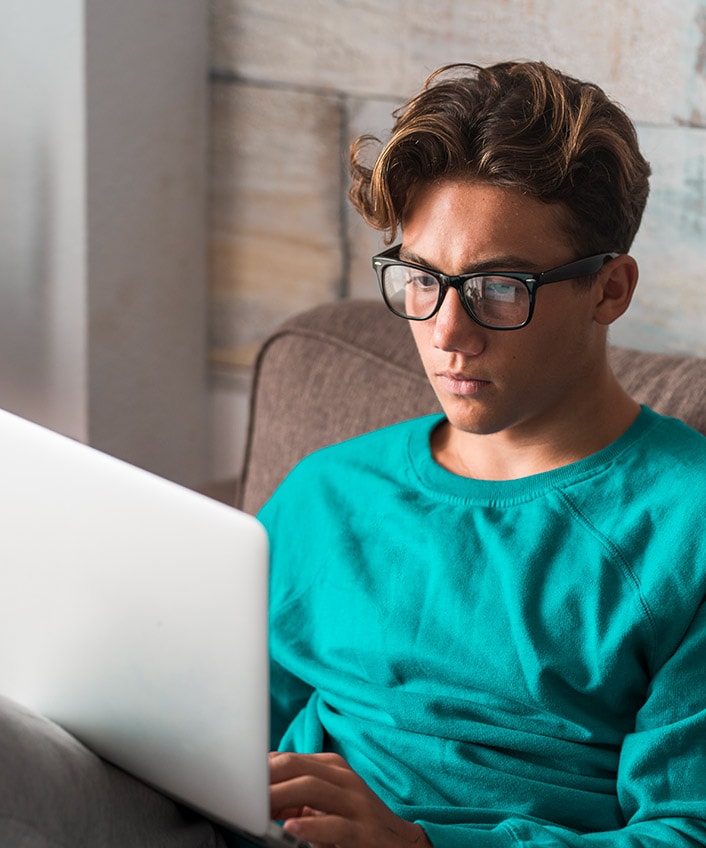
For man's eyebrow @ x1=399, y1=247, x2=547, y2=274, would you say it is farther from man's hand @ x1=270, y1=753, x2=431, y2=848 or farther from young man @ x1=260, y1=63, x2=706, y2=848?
man's hand @ x1=270, y1=753, x2=431, y2=848

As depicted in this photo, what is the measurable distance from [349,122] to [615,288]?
102 cm

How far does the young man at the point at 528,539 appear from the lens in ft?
3.67

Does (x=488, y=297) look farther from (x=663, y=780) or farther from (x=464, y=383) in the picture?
(x=663, y=780)

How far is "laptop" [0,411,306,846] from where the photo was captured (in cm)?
84

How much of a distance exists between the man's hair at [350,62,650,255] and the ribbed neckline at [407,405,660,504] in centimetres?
19

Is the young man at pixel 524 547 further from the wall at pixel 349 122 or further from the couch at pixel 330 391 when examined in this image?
the wall at pixel 349 122

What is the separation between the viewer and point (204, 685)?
0.88 m

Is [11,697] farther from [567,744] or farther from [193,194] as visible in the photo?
[193,194]

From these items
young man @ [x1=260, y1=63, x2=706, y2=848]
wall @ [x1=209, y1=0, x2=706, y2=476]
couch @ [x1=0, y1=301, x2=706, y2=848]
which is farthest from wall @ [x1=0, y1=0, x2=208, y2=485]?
young man @ [x1=260, y1=63, x2=706, y2=848]

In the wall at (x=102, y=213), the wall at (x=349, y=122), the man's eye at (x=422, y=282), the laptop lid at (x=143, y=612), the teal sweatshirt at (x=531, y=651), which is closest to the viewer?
the laptop lid at (x=143, y=612)

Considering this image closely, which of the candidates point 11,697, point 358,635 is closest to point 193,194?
point 358,635

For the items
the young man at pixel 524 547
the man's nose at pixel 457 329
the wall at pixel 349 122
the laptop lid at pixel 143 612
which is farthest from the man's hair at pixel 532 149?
the wall at pixel 349 122

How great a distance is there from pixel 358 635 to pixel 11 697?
1.25ft

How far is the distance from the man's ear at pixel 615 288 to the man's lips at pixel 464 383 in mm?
140
